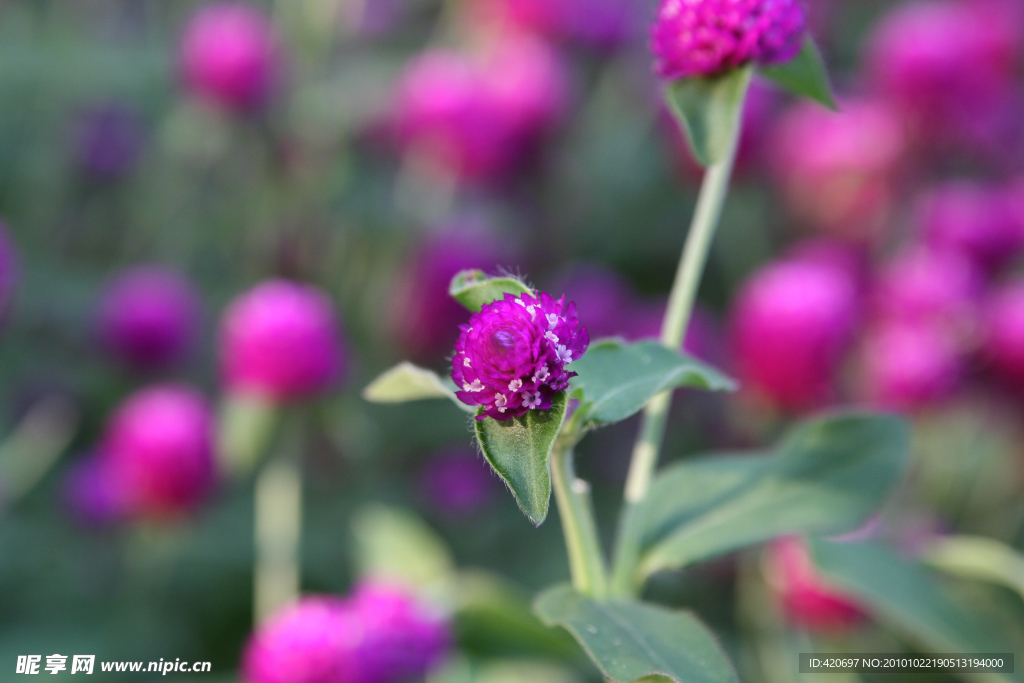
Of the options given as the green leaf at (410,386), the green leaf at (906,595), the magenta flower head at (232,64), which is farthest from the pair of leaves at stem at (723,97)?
the magenta flower head at (232,64)

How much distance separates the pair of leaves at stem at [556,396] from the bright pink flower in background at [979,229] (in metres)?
0.99

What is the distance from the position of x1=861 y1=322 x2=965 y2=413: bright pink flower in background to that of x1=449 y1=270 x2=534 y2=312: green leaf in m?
0.81

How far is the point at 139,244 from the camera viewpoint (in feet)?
6.16

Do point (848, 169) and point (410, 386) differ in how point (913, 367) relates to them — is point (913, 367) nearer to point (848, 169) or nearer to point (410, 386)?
point (848, 169)

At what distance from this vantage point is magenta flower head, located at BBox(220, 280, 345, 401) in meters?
1.30

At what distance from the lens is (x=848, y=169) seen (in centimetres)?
162

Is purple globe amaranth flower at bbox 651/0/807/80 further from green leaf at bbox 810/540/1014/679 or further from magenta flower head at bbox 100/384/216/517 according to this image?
magenta flower head at bbox 100/384/216/517

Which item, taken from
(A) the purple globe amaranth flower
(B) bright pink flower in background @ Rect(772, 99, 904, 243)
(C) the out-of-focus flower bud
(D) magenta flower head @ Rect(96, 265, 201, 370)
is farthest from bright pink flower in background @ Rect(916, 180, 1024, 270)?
(D) magenta flower head @ Rect(96, 265, 201, 370)

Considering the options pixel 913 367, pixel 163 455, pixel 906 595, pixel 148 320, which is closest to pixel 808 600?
pixel 906 595

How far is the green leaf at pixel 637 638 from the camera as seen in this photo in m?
0.53

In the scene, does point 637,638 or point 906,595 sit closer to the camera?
point 637,638

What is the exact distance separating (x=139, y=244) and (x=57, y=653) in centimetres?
95

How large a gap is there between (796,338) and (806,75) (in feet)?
2.05

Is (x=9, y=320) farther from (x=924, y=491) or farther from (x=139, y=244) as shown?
(x=924, y=491)
